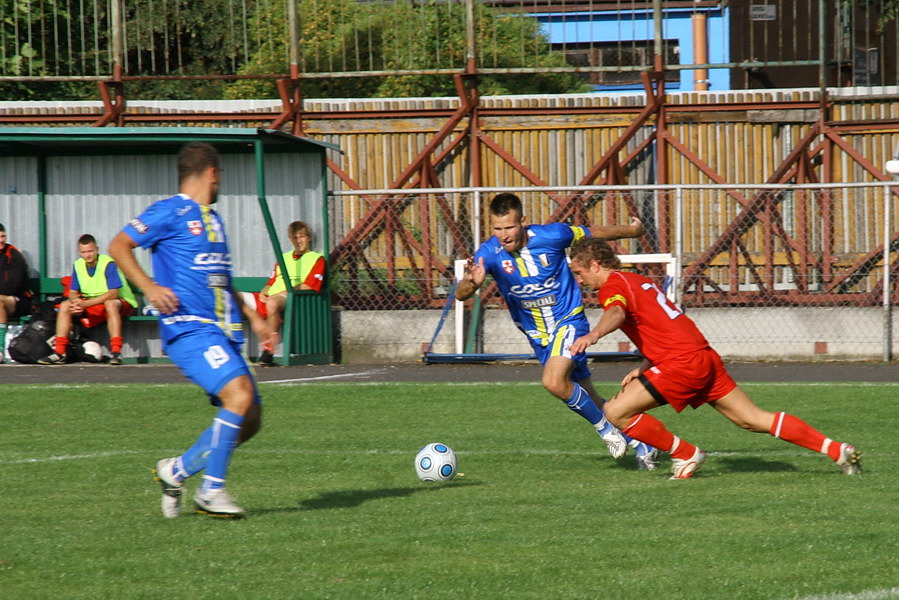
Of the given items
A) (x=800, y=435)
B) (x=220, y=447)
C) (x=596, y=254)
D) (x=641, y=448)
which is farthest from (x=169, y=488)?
(x=800, y=435)

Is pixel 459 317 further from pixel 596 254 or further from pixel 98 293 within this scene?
pixel 596 254

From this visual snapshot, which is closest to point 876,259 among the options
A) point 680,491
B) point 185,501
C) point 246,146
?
point 246,146

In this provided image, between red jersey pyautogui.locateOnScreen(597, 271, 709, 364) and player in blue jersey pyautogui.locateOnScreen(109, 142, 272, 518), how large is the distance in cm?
217

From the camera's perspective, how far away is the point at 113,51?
17.2 m

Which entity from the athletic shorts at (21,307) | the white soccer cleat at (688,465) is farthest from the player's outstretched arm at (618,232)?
the athletic shorts at (21,307)

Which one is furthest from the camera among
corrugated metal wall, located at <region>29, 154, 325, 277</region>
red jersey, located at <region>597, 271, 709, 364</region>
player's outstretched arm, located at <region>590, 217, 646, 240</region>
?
corrugated metal wall, located at <region>29, 154, 325, 277</region>

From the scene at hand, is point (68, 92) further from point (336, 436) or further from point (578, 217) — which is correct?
point (336, 436)

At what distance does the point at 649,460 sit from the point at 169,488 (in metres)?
3.06

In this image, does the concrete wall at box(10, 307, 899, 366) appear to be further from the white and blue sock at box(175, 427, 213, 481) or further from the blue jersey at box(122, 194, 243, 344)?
the white and blue sock at box(175, 427, 213, 481)

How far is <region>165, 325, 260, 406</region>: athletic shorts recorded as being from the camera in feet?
20.5

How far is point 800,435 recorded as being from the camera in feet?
24.1

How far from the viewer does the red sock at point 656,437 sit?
7.42 m

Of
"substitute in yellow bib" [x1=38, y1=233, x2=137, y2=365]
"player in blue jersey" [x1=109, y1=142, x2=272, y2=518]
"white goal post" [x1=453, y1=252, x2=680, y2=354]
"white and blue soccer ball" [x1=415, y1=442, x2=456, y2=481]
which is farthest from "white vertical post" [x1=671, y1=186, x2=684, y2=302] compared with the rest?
"player in blue jersey" [x1=109, y1=142, x2=272, y2=518]

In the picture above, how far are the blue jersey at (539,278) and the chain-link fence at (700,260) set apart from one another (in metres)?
6.72
